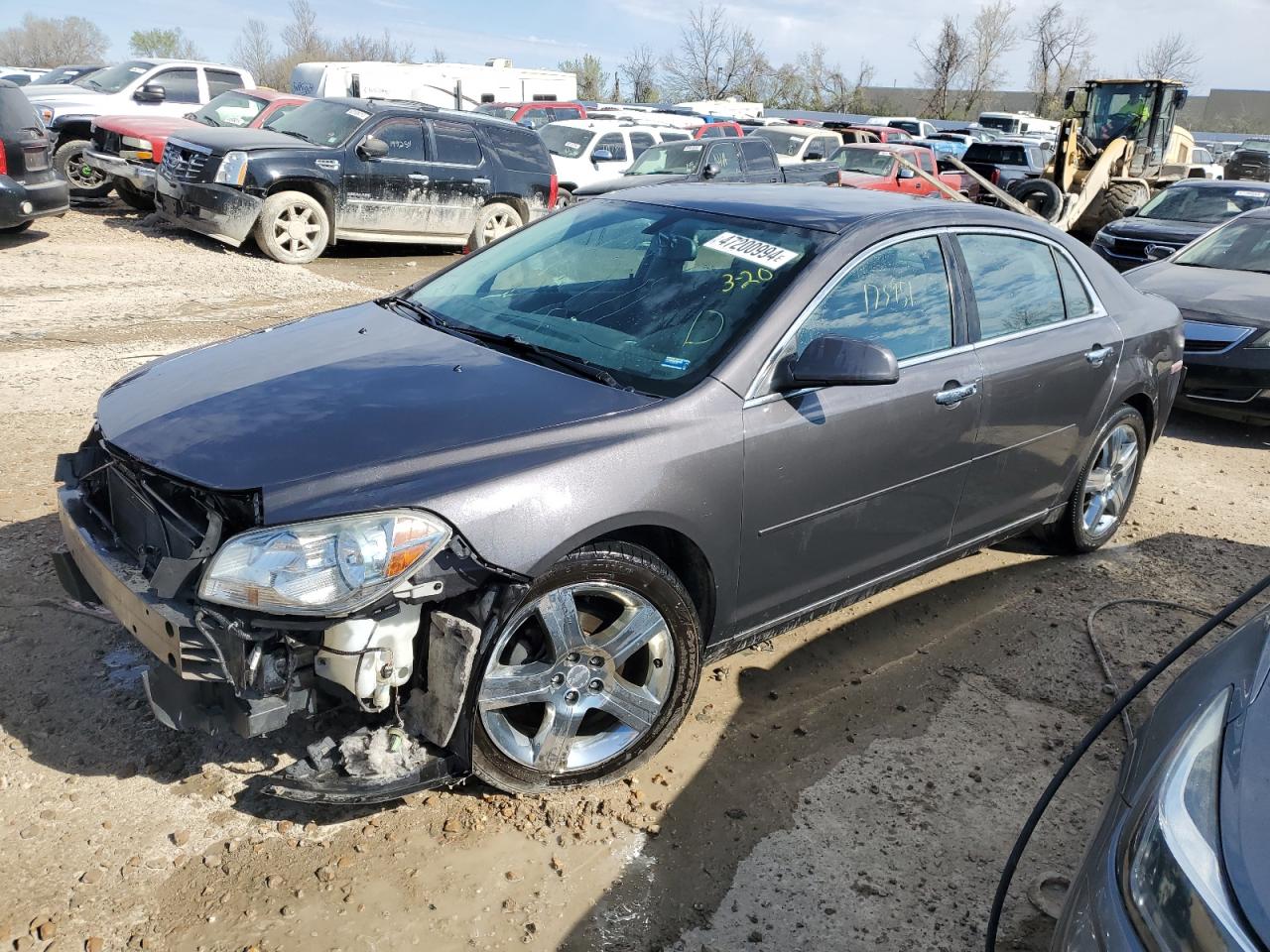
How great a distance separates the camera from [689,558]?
10.4 ft

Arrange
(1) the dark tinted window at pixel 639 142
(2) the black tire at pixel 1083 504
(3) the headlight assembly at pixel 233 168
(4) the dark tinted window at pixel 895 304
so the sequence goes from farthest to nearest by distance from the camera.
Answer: (1) the dark tinted window at pixel 639 142
(3) the headlight assembly at pixel 233 168
(2) the black tire at pixel 1083 504
(4) the dark tinted window at pixel 895 304

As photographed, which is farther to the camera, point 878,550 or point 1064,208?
point 1064,208

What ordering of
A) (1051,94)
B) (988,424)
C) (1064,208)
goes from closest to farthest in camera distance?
(988,424), (1064,208), (1051,94)

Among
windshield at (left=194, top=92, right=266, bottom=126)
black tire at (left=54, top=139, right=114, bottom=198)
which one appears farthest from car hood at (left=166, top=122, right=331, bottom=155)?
windshield at (left=194, top=92, right=266, bottom=126)

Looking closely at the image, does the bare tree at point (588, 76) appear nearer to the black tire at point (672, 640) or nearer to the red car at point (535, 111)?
the red car at point (535, 111)

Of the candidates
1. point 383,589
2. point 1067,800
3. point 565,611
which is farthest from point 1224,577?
point 383,589

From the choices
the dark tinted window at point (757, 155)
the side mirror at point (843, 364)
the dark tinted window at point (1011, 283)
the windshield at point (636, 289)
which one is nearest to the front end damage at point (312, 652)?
the windshield at point (636, 289)

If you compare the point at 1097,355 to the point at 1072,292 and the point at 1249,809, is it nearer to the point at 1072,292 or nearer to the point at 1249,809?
the point at 1072,292

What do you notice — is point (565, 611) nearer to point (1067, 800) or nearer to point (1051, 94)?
point (1067, 800)

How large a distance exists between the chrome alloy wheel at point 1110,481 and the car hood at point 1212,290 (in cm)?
302

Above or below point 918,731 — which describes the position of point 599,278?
above

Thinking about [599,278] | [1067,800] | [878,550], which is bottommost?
[1067,800]

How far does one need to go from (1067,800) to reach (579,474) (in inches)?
75.8

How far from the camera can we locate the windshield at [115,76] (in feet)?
50.6
